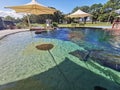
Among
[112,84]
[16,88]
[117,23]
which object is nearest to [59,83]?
[16,88]

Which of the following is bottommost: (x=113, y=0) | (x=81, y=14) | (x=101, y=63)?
(x=101, y=63)

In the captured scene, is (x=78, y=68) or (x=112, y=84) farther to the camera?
(x=78, y=68)

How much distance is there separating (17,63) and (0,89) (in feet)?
5.92

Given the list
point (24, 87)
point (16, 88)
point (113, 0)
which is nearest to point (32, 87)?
point (24, 87)

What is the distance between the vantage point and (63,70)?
404 cm

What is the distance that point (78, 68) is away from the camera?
4207 millimetres

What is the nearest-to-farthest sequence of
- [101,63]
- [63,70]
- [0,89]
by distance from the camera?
[0,89] < [63,70] < [101,63]

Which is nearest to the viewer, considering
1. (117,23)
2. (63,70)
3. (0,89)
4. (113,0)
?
(0,89)

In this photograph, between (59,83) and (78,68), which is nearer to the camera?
(59,83)

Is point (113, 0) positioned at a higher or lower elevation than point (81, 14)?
higher

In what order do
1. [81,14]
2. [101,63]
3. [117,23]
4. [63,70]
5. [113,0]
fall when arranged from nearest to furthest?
[63,70], [101,63], [117,23], [81,14], [113,0]

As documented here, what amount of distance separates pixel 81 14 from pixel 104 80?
17.0m

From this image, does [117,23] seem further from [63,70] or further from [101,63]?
[63,70]

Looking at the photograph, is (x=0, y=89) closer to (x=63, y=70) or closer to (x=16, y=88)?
(x=16, y=88)
